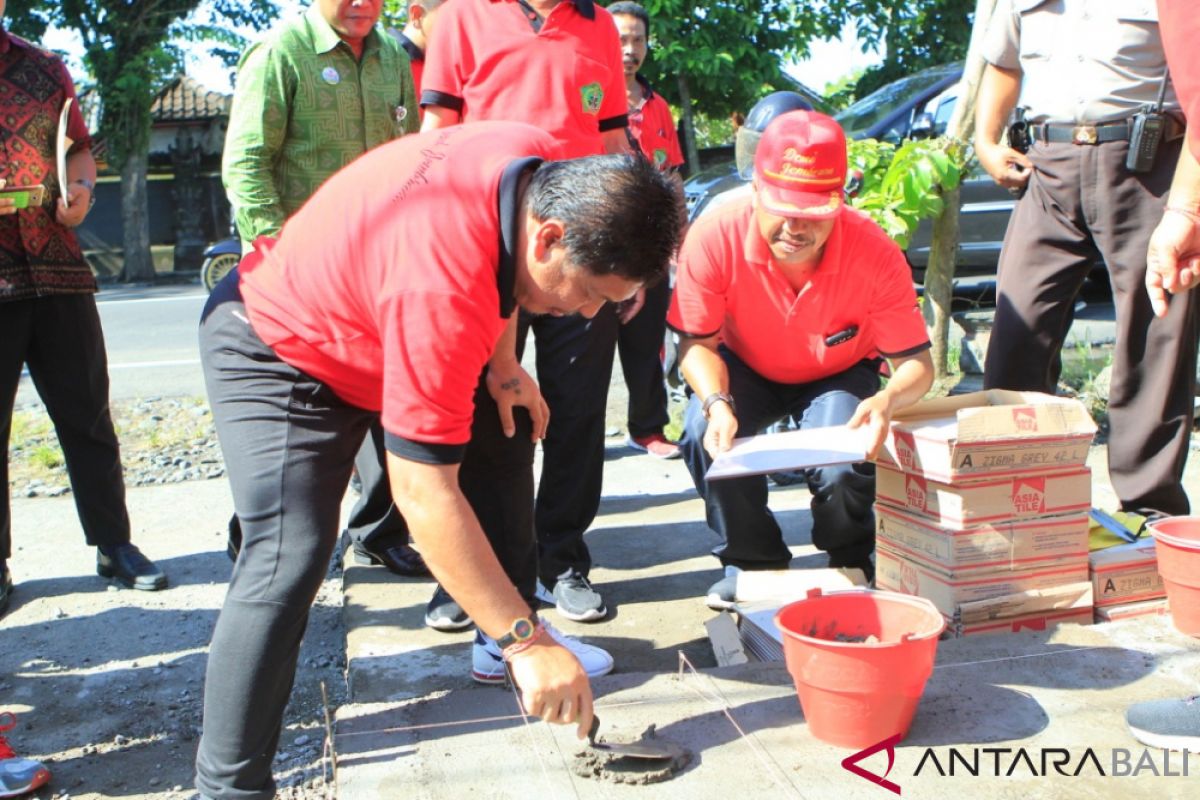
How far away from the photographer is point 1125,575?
325 centimetres

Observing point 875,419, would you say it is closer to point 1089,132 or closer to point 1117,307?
point 1117,307

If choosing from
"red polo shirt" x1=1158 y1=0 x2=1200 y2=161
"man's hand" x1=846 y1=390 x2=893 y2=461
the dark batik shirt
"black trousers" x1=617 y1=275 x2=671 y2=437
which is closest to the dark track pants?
"man's hand" x1=846 y1=390 x2=893 y2=461

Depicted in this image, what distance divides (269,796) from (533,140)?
142 cm

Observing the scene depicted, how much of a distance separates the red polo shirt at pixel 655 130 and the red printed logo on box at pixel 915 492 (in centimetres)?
315

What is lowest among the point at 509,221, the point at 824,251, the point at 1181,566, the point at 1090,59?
the point at 1181,566

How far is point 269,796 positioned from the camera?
7.97 feet

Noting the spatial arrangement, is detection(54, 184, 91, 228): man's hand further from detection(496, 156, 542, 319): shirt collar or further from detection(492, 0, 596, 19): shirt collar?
detection(496, 156, 542, 319): shirt collar

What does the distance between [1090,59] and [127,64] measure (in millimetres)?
18989

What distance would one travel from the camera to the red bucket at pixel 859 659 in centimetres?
244

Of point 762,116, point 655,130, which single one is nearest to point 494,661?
point 762,116

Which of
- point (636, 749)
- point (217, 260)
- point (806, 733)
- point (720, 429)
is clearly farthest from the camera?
point (217, 260)

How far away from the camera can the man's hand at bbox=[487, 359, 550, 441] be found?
9.66ft

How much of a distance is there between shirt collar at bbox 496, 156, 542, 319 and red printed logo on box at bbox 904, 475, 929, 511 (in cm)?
149

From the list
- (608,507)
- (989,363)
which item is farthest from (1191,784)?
(608,507)
